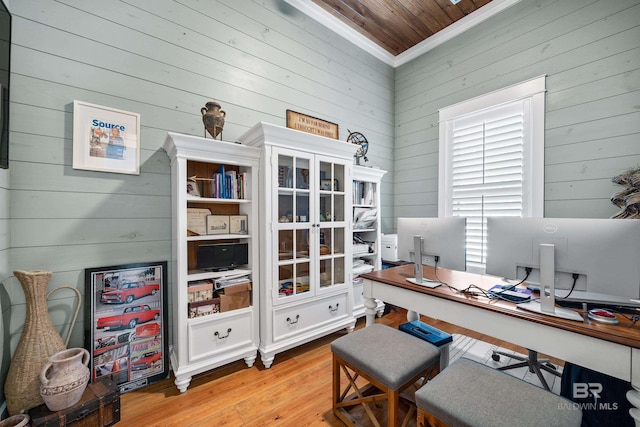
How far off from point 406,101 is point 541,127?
5.50 ft

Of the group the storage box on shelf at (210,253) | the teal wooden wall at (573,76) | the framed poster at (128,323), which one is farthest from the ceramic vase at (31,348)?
the teal wooden wall at (573,76)

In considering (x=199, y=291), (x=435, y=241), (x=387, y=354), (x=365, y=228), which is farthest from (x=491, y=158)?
(x=199, y=291)

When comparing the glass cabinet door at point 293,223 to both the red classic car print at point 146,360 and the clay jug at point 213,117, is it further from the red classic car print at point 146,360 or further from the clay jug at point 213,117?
the red classic car print at point 146,360

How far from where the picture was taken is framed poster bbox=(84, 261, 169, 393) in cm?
177

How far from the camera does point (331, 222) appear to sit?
2527 mm

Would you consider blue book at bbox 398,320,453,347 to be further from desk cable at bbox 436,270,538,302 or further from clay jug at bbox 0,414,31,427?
clay jug at bbox 0,414,31,427

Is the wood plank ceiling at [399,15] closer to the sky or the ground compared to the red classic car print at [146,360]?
closer to the sky

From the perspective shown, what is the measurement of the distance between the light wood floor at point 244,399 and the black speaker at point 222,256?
833mm

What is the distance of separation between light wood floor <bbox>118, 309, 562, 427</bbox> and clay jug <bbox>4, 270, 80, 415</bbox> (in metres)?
0.50

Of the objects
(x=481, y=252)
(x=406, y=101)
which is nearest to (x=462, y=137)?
(x=406, y=101)

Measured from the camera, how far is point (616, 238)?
112 cm

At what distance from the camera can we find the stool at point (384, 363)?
127 centimetres

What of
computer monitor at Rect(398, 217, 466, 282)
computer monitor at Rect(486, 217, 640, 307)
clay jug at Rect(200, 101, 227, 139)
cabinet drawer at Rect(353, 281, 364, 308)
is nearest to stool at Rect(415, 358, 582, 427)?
computer monitor at Rect(486, 217, 640, 307)

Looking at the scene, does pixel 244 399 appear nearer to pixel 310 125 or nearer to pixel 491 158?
pixel 310 125
